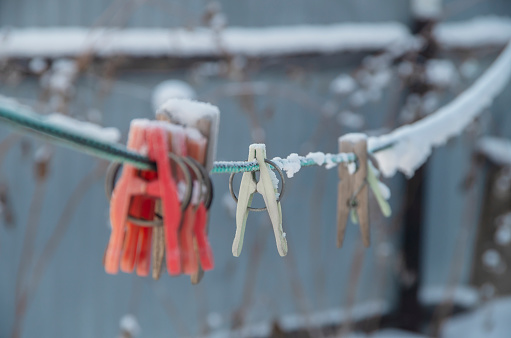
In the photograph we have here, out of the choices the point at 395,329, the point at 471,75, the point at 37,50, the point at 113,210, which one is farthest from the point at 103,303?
the point at 471,75

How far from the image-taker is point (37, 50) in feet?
6.97

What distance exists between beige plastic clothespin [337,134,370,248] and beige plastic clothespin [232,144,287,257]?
0.28 m

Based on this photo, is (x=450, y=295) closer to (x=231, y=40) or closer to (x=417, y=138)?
(x=231, y=40)

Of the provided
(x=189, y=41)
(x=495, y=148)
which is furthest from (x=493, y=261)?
(x=189, y=41)

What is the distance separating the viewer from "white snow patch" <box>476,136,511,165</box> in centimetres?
285

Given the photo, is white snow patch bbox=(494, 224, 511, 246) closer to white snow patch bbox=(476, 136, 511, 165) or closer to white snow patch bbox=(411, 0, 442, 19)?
white snow patch bbox=(476, 136, 511, 165)

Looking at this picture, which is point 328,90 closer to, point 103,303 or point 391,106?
point 391,106

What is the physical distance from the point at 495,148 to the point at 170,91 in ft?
5.99

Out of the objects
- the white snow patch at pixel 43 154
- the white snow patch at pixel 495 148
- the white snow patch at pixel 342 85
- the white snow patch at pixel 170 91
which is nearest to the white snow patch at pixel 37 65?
the white snow patch at pixel 43 154

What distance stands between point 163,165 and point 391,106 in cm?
225

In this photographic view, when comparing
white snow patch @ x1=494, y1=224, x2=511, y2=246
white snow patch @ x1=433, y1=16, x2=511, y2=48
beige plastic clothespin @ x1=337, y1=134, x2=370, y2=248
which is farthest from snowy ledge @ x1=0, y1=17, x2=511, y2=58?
beige plastic clothespin @ x1=337, y1=134, x2=370, y2=248

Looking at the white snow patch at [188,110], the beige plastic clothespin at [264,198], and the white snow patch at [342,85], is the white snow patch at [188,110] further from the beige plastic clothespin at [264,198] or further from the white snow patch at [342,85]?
the white snow patch at [342,85]

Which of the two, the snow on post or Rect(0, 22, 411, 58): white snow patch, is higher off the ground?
Rect(0, 22, 411, 58): white snow patch

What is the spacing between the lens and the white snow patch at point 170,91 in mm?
1975
